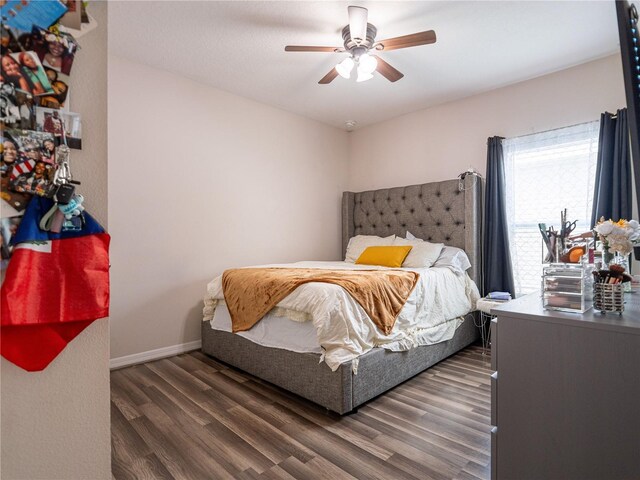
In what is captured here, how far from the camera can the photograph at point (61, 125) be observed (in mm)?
632

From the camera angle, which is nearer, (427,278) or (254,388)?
(254,388)

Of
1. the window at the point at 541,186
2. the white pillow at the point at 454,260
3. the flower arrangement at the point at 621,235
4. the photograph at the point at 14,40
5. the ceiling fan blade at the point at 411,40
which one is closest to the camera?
the photograph at the point at 14,40

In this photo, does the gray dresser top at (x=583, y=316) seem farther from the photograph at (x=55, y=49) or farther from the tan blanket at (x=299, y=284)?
the photograph at (x=55, y=49)

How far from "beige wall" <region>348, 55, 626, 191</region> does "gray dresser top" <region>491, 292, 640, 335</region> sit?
2249 mm

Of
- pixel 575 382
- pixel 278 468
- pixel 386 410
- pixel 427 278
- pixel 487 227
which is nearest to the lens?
pixel 575 382

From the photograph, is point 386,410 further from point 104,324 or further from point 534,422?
point 104,324

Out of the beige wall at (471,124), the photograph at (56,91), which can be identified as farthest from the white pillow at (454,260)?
the photograph at (56,91)

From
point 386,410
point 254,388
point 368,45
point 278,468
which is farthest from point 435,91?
point 278,468

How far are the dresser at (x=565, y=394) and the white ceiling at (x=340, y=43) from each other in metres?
1.97

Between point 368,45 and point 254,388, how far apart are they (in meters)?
2.41

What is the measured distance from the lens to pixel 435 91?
326 cm

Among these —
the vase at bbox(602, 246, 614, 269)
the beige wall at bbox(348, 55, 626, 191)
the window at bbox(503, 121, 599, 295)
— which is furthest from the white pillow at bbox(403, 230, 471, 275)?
the vase at bbox(602, 246, 614, 269)

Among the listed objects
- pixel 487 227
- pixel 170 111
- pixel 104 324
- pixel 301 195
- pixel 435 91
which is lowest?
pixel 104 324

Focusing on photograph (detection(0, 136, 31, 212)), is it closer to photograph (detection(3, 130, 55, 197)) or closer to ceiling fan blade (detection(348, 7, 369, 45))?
photograph (detection(3, 130, 55, 197))
